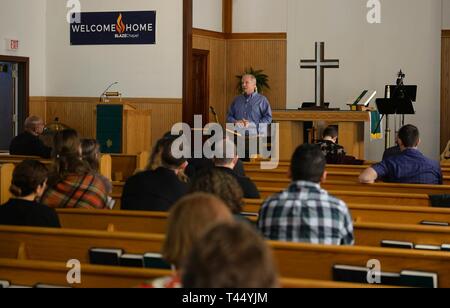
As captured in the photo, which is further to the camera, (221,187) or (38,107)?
(38,107)

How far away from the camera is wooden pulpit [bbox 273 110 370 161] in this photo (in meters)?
11.3

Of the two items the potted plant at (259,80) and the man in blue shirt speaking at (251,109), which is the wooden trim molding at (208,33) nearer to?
the potted plant at (259,80)

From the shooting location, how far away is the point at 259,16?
52.2ft

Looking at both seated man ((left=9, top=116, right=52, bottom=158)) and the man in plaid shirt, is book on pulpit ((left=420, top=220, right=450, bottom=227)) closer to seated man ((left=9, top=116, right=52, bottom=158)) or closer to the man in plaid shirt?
the man in plaid shirt

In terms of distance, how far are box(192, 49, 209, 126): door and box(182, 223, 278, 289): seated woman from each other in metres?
13.3

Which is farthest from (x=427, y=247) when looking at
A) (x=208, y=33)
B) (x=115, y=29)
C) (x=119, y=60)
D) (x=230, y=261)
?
(x=208, y=33)

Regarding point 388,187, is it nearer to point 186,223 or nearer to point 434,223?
point 434,223

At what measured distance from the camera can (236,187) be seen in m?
3.98

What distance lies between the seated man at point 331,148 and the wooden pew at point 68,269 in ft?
18.6

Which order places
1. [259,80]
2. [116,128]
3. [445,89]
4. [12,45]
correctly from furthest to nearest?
[259,80]
[445,89]
[12,45]
[116,128]

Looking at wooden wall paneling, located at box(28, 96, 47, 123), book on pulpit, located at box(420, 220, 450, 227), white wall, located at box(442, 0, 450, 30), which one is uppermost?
white wall, located at box(442, 0, 450, 30)

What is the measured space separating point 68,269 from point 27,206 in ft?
3.78

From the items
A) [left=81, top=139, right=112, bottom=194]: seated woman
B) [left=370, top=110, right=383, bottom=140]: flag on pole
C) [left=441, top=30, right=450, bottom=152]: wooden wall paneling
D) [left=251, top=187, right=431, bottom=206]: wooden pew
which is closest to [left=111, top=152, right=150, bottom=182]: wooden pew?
[left=81, top=139, right=112, bottom=194]: seated woman
